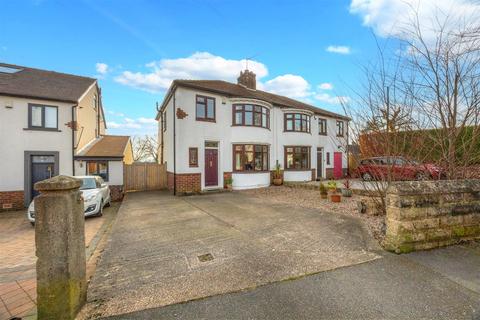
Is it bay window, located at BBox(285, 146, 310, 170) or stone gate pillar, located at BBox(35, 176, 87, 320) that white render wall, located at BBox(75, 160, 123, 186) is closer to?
bay window, located at BBox(285, 146, 310, 170)

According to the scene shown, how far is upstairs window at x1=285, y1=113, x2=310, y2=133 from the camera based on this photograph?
1686cm

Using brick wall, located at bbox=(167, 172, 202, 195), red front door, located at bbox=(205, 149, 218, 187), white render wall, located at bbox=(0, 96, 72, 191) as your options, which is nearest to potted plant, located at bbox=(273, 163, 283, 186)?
red front door, located at bbox=(205, 149, 218, 187)

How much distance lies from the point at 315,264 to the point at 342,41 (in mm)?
5402

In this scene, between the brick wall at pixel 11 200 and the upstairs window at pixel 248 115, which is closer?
the brick wall at pixel 11 200

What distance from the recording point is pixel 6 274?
3920mm

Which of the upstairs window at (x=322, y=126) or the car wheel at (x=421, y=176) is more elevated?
the upstairs window at (x=322, y=126)

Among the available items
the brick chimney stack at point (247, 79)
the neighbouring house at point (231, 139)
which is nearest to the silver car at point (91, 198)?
the neighbouring house at point (231, 139)

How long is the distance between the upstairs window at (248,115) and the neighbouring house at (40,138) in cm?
758

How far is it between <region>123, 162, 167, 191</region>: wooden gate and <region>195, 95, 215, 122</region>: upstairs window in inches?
194

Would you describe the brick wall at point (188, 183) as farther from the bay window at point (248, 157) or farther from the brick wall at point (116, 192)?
the brick wall at point (116, 192)

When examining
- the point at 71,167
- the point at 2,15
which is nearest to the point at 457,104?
the point at 2,15

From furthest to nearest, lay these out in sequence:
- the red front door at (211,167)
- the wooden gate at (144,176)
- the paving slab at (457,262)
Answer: the wooden gate at (144,176) < the red front door at (211,167) < the paving slab at (457,262)

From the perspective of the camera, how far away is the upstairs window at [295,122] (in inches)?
664

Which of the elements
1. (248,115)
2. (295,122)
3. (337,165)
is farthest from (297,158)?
(337,165)
